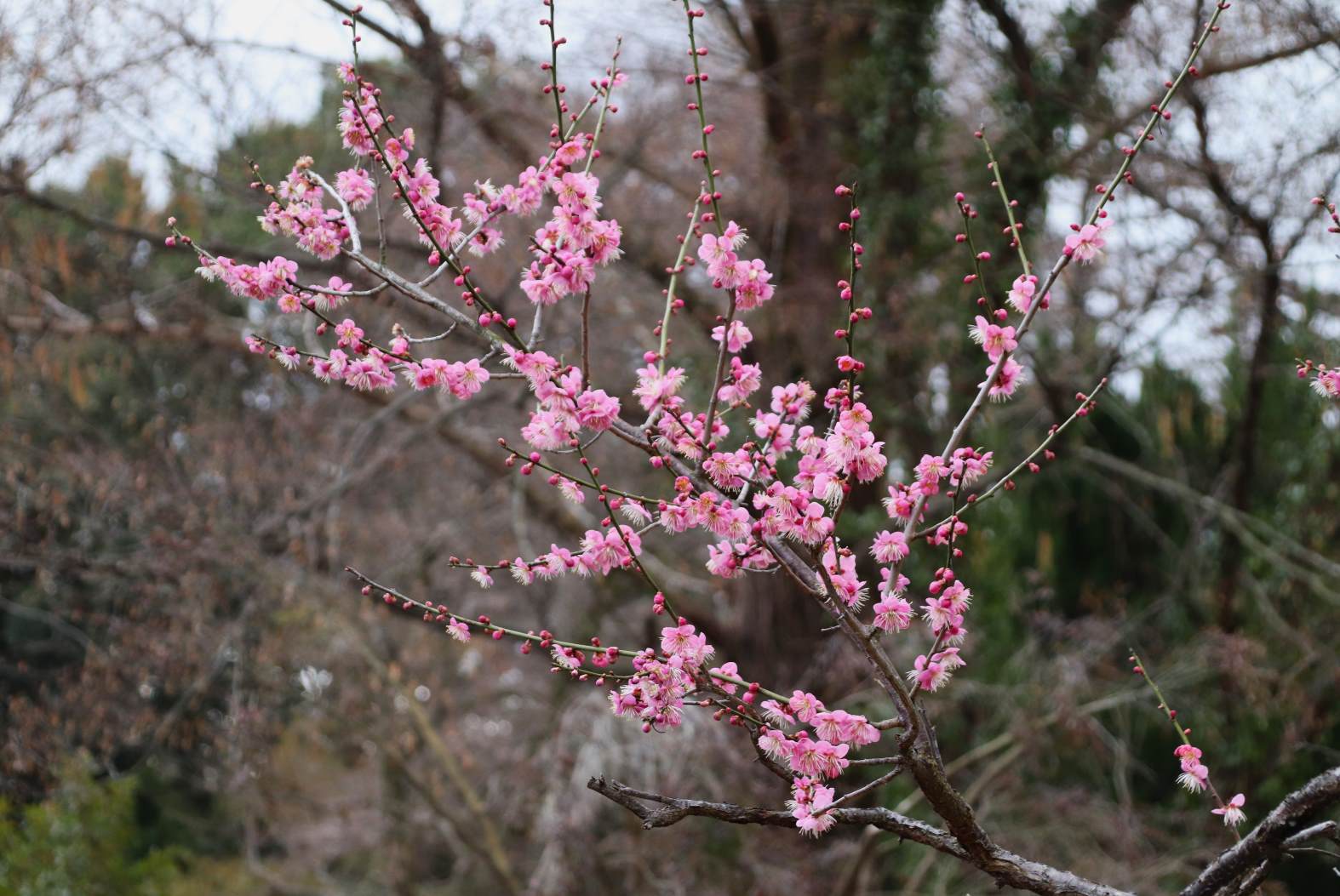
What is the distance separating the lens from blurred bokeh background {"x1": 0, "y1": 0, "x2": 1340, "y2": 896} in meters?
5.13

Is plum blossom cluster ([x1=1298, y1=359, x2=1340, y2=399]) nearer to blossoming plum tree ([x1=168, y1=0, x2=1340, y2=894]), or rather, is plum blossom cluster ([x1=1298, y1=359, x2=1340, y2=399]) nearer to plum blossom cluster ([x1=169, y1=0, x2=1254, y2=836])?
plum blossom cluster ([x1=169, y1=0, x2=1254, y2=836])

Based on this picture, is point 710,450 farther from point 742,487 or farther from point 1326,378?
point 1326,378

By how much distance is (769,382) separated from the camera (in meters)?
6.36

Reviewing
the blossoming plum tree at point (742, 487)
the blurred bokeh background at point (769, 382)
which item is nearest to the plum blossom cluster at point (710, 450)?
the blossoming plum tree at point (742, 487)

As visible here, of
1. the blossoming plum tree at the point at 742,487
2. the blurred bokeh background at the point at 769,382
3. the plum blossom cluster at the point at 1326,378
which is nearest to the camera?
the blossoming plum tree at the point at 742,487

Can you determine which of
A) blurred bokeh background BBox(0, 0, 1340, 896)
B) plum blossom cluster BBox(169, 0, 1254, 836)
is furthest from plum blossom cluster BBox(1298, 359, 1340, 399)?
blurred bokeh background BBox(0, 0, 1340, 896)

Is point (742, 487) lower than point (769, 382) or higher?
lower

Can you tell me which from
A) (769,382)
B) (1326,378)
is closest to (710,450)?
(1326,378)

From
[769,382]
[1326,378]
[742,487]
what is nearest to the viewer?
[742,487]

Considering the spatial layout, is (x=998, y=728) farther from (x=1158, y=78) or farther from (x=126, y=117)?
(x=126, y=117)

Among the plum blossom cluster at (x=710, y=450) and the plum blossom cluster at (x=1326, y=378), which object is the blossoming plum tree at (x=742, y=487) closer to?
the plum blossom cluster at (x=710, y=450)

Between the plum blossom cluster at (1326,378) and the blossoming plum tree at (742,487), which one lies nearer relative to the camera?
the blossoming plum tree at (742,487)

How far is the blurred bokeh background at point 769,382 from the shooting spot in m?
5.13

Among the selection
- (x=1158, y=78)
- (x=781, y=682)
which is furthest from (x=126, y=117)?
(x=1158, y=78)
